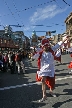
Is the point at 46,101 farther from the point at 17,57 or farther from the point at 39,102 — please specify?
the point at 17,57

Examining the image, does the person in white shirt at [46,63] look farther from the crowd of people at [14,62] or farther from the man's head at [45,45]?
the crowd of people at [14,62]

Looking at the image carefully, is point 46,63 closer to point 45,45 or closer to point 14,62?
point 45,45

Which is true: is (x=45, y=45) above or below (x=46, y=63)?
above

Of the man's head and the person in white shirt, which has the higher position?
the man's head

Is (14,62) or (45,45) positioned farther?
(14,62)

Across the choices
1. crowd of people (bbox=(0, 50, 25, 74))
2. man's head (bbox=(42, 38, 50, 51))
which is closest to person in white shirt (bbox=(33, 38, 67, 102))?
man's head (bbox=(42, 38, 50, 51))

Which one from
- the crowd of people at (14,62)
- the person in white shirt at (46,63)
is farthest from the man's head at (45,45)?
the crowd of people at (14,62)

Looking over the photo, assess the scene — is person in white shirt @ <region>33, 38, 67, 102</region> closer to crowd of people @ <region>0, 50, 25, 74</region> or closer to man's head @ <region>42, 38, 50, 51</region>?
man's head @ <region>42, 38, 50, 51</region>

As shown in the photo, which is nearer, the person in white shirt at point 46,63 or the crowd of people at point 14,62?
the person in white shirt at point 46,63

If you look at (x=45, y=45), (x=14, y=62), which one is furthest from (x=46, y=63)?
(x=14, y=62)

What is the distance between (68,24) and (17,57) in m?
64.9

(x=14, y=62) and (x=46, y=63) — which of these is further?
(x=14, y=62)

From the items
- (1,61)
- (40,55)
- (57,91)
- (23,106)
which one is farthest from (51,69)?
(1,61)

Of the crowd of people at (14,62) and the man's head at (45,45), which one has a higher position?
the man's head at (45,45)
